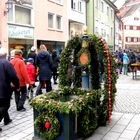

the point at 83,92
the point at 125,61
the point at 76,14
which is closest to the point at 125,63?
the point at 125,61

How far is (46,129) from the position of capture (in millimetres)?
6316

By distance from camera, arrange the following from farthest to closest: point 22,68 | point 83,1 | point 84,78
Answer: point 83,1 → point 22,68 → point 84,78

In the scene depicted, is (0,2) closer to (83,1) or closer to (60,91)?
(60,91)

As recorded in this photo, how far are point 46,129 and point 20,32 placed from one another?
15.6 metres

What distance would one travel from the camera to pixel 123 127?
7777 mm

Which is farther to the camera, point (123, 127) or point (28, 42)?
point (28, 42)

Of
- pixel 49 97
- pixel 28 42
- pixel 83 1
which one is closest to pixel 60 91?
pixel 49 97

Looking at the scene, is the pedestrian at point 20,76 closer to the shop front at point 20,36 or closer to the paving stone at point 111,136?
the paving stone at point 111,136

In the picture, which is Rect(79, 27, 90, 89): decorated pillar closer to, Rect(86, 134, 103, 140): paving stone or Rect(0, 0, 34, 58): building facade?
Rect(86, 134, 103, 140): paving stone

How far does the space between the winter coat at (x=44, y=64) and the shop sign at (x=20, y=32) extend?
355 inches

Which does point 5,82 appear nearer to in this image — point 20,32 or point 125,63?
point 20,32

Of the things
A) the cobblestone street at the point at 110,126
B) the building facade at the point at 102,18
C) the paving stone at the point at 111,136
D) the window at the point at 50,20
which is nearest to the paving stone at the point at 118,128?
→ the cobblestone street at the point at 110,126

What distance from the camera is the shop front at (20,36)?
2025cm

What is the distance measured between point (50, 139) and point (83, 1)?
28580mm
